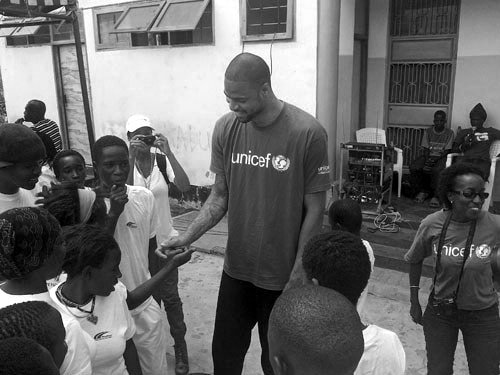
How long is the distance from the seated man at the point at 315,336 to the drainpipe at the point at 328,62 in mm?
4315

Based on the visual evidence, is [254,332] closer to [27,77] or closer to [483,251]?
[483,251]

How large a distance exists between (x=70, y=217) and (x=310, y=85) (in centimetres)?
391

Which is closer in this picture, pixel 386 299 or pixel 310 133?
pixel 310 133

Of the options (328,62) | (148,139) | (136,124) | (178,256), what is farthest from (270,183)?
(328,62)

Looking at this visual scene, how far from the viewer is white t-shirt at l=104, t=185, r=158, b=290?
2.62m

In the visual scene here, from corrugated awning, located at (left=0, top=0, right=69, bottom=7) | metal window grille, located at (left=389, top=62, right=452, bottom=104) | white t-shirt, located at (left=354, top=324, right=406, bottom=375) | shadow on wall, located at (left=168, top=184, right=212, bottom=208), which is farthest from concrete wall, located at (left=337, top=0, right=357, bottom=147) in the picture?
white t-shirt, located at (left=354, top=324, right=406, bottom=375)

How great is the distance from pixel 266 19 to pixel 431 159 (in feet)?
9.12

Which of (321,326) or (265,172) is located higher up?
(265,172)

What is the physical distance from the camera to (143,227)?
2703 mm

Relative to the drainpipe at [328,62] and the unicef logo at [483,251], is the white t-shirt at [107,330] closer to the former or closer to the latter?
the unicef logo at [483,251]

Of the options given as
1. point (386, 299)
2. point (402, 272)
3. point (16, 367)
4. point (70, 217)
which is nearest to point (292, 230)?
point (70, 217)

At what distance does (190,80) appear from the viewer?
269 inches

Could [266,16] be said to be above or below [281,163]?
above

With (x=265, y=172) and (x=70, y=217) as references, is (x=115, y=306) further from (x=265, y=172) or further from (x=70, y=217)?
(x=265, y=172)
